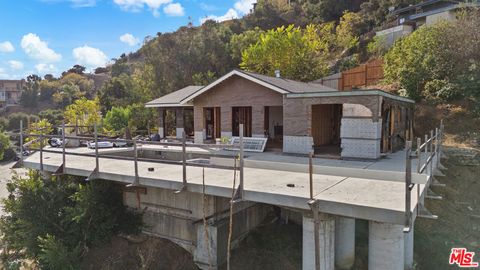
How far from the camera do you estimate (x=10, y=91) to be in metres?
78.4

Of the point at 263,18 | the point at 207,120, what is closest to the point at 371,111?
the point at 207,120

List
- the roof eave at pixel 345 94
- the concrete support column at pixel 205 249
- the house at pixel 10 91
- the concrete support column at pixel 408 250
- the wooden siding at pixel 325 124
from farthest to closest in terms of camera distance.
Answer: the house at pixel 10 91
the wooden siding at pixel 325 124
the roof eave at pixel 345 94
the concrete support column at pixel 205 249
the concrete support column at pixel 408 250

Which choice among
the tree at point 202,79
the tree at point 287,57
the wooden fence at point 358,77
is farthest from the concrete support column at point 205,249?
the tree at point 202,79

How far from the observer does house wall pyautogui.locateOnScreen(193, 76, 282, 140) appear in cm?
1391

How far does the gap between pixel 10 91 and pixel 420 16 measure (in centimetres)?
9122

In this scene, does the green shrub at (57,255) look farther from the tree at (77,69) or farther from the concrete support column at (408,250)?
the tree at (77,69)

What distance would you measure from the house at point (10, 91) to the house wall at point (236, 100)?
80.3m

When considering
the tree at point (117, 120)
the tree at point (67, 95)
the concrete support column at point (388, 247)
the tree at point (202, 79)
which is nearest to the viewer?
the concrete support column at point (388, 247)

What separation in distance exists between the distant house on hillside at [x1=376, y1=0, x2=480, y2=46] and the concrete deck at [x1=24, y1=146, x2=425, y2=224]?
2579 cm

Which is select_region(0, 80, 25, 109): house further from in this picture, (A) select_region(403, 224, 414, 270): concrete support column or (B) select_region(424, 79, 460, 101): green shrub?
(A) select_region(403, 224, 414, 270): concrete support column

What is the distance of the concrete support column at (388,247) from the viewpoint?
18.9 feet

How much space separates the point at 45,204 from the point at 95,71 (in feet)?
309

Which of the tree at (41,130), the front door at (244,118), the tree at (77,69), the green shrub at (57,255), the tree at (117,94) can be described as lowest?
the green shrub at (57,255)

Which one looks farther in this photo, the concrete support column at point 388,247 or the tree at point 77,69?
the tree at point 77,69
